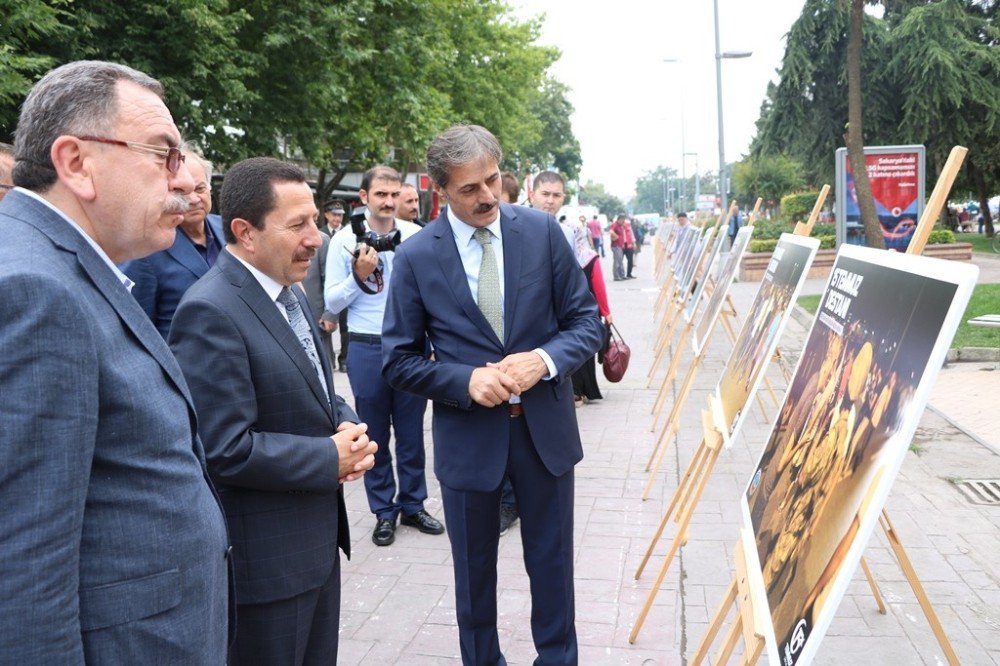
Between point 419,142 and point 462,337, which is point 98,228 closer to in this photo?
point 462,337

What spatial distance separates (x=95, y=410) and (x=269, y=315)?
35.5 inches

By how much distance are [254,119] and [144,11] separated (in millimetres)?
3150

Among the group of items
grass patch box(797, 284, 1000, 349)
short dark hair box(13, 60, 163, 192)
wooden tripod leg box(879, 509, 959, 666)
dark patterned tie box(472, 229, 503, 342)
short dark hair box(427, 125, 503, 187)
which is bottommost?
grass patch box(797, 284, 1000, 349)

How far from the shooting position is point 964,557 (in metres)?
4.39

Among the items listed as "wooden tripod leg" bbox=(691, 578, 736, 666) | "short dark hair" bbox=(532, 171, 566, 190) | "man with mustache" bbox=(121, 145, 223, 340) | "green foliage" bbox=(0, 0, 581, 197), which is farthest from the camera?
"green foliage" bbox=(0, 0, 581, 197)

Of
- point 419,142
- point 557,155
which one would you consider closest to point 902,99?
point 419,142

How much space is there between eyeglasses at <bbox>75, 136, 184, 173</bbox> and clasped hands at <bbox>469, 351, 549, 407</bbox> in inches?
49.6

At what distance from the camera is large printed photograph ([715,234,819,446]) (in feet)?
11.4

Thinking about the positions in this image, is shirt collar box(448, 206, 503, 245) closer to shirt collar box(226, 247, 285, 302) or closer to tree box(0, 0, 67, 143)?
shirt collar box(226, 247, 285, 302)

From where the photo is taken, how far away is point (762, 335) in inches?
144

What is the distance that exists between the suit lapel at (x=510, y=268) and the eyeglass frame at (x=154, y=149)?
1.40 metres

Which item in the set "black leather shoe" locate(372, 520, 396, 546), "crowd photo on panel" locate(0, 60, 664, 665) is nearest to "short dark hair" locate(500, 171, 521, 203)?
"black leather shoe" locate(372, 520, 396, 546)

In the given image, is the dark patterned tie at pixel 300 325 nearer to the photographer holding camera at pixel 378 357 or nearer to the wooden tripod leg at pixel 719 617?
the wooden tripod leg at pixel 719 617

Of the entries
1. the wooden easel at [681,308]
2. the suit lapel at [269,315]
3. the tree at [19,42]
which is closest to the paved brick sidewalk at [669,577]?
the wooden easel at [681,308]
